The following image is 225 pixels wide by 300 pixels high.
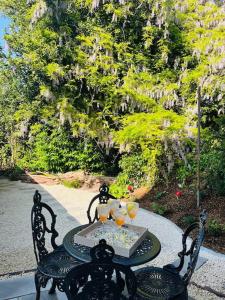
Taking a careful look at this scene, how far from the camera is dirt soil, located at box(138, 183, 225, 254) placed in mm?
4609

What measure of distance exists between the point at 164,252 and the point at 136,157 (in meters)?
4.05

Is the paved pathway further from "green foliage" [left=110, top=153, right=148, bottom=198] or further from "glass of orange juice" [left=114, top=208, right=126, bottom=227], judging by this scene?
"glass of orange juice" [left=114, top=208, right=126, bottom=227]

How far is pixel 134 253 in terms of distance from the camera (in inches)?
101

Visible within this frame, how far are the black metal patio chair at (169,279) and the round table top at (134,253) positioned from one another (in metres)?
0.28

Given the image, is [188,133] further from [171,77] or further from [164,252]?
[164,252]

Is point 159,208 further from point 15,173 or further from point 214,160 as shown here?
point 15,173

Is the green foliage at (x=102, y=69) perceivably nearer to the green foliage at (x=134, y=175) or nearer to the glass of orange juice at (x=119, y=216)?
the green foliage at (x=134, y=175)

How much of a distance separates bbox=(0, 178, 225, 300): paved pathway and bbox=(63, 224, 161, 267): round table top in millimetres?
937

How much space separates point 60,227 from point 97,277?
3.54m

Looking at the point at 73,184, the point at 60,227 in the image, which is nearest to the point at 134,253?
the point at 60,227

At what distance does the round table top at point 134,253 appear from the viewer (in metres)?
2.41

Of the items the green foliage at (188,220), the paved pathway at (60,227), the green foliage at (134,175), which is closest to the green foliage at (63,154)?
the paved pathway at (60,227)

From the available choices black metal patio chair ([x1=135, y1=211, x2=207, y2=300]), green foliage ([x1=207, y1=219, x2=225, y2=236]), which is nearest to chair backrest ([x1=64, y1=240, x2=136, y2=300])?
black metal patio chair ([x1=135, y1=211, x2=207, y2=300])

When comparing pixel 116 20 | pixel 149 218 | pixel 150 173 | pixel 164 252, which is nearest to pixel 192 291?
pixel 164 252
